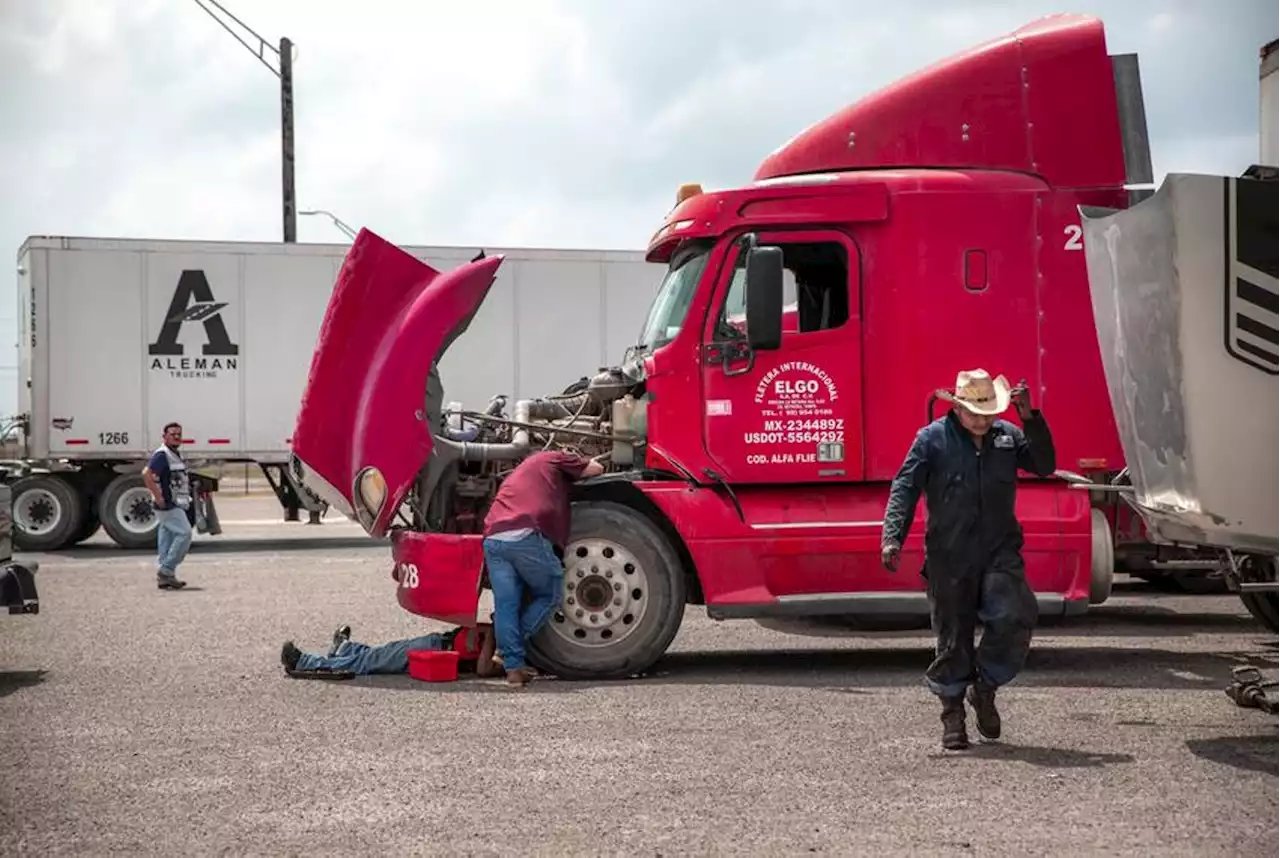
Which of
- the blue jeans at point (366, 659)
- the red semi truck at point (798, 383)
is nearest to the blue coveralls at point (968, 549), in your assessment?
the red semi truck at point (798, 383)

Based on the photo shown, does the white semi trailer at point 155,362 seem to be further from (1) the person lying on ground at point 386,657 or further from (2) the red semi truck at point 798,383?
(2) the red semi truck at point 798,383

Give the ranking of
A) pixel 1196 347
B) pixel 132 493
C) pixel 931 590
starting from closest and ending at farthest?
pixel 1196 347, pixel 931 590, pixel 132 493

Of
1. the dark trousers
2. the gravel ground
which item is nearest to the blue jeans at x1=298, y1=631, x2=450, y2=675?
the gravel ground

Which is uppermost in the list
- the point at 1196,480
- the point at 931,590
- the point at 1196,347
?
the point at 1196,347

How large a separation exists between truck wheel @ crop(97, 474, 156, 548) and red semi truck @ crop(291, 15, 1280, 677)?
13.0m

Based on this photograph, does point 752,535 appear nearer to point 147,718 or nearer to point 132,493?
point 147,718

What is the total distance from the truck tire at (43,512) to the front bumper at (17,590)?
12.4 m

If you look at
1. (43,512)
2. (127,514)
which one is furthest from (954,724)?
(43,512)

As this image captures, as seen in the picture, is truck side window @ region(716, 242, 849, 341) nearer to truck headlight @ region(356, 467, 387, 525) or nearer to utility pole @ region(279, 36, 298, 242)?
truck headlight @ region(356, 467, 387, 525)

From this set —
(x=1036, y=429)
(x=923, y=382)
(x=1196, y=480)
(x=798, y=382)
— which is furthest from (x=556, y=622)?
(x=1196, y=480)

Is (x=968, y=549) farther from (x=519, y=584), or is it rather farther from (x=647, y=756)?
(x=519, y=584)

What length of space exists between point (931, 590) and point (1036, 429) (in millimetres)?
973

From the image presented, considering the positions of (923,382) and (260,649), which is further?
(260,649)

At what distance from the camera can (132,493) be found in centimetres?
2195
